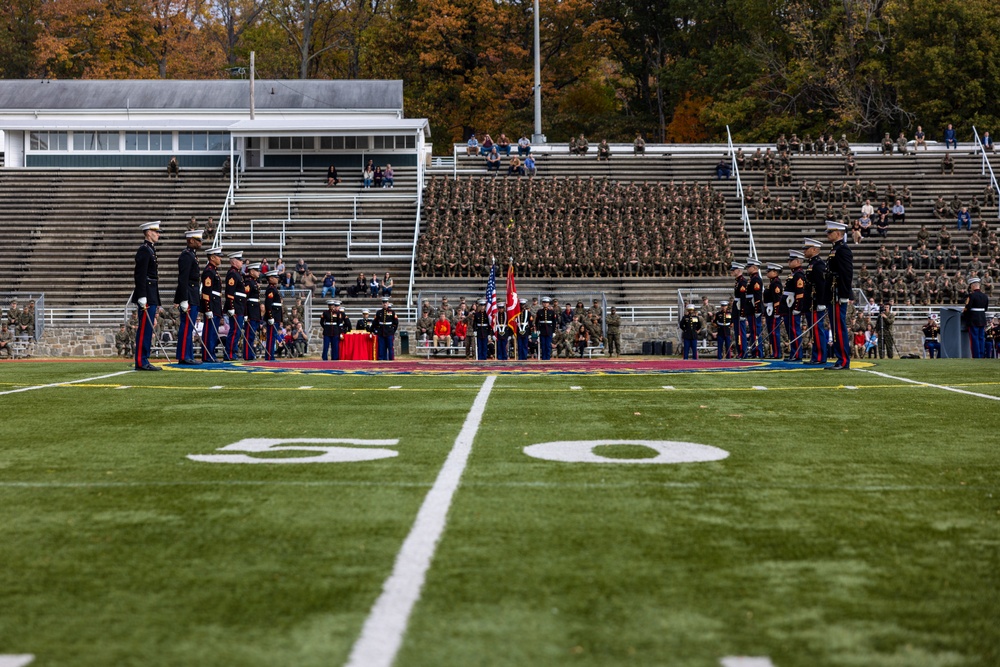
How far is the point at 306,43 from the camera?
67.9 meters

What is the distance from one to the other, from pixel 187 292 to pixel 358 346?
34.0 feet

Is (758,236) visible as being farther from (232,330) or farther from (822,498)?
(822,498)

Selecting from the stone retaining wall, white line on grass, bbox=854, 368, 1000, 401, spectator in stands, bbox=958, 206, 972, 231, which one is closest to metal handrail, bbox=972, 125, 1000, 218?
spectator in stands, bbox=958, 206, 972, 231

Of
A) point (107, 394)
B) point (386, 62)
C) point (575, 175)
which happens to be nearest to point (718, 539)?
point (107, 394)

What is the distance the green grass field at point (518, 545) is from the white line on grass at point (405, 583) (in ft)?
0.15

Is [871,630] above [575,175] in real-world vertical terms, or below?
below

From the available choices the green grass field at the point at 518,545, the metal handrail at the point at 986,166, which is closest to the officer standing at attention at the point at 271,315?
the green grass field at the point at 518,545

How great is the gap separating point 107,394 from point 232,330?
10639 mm

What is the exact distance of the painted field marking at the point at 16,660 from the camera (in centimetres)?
336

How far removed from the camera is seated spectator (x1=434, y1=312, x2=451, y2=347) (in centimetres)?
3066

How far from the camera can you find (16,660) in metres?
3.39

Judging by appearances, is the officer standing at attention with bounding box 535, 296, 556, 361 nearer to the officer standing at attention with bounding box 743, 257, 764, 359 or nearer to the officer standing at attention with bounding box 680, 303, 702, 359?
the officer standing at attention with bounding box 680, 303, 702, 359

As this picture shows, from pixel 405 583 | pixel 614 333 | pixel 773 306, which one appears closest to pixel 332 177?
pixel 614 333

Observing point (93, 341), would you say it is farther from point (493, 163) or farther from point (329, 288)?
point (493, 163)
